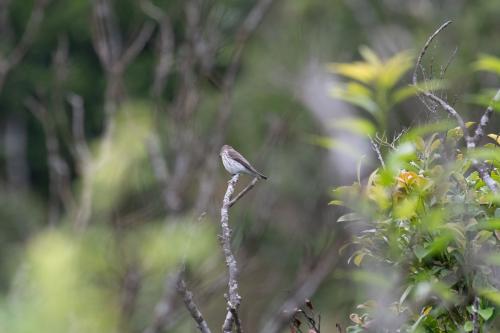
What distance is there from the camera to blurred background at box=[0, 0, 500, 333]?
102 inches

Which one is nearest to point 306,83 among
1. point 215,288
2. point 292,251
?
point 292,251

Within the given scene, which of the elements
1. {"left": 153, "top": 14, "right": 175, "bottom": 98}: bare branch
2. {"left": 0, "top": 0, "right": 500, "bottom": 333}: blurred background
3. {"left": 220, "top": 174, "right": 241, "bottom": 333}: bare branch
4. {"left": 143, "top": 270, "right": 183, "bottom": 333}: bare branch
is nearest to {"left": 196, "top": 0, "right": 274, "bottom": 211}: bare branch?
{"left": 0, "top": 0, "right": 500, "bottom": 333}: blurred background

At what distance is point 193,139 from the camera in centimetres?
493

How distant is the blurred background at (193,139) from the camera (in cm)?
260

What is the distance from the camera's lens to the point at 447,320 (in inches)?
94.3

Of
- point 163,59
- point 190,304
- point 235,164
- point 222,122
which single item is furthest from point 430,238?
point 163,59

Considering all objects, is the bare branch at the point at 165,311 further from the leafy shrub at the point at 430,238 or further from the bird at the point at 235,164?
the leafy shrub at the point at 430,238

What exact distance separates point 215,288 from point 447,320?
7.42 ft

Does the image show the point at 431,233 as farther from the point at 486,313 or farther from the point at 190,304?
the point at 190,304

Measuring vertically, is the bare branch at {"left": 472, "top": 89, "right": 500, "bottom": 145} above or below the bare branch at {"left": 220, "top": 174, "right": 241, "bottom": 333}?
below

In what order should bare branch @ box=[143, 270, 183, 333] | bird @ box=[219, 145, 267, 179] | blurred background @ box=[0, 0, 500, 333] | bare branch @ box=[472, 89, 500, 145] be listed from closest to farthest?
bare branch @ box=[472, 89, 500, 145]
blurred background @ box=[0, 0, 500, 333]
bare branch @ box=[143, 270, 183, 333]
bird @ box=[219, 145, 267, 179]

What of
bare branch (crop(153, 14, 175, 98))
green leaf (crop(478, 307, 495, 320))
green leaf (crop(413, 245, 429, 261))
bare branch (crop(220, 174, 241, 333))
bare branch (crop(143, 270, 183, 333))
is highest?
bare branch (crop(153, 14, 175, 98))

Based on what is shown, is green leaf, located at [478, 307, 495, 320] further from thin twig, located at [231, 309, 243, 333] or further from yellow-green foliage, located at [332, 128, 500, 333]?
thin twig, located at [231, 309, 243, 333]

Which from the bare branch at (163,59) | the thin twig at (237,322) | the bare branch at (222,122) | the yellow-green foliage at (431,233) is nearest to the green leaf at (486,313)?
the yellow-green foliage at (431,233)
